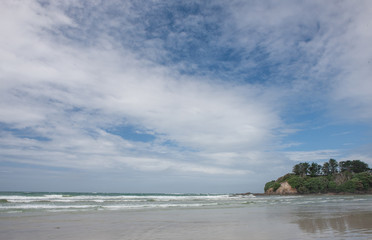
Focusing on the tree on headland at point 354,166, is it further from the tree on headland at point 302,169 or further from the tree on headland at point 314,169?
the tree on headland at point 302,169

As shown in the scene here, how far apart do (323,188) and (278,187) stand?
50.2 feet

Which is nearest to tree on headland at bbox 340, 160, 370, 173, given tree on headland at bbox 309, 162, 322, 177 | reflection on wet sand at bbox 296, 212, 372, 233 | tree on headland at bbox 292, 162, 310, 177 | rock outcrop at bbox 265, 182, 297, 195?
tree on headland at bbox 309, 162, 322, 177

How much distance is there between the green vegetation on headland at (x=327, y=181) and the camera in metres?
73.1

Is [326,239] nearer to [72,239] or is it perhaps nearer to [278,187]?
[72,239]

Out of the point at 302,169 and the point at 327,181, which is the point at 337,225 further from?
the point at 302,169

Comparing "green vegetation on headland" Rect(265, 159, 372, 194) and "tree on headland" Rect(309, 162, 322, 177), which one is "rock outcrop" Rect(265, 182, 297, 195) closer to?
"green vegetation on headland" Rect(265, 159, 372, 194)

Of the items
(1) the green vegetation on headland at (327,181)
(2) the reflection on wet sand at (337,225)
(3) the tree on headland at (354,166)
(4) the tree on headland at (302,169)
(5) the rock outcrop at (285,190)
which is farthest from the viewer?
(4) the tree on headland at (302,169)

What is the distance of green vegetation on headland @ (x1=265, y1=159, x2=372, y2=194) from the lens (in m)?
73.1

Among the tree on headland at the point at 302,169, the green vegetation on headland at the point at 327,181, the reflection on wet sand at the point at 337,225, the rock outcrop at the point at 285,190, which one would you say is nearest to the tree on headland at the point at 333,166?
the green vegetation on headland at the point at 327,181

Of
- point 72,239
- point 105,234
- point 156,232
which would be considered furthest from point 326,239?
point 72,239

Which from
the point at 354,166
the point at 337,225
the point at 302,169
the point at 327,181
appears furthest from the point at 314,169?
the point at 337,225

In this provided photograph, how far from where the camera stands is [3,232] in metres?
9.95

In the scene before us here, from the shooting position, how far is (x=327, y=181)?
7912cm

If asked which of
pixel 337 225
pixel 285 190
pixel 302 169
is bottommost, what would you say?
pixel 285 190
